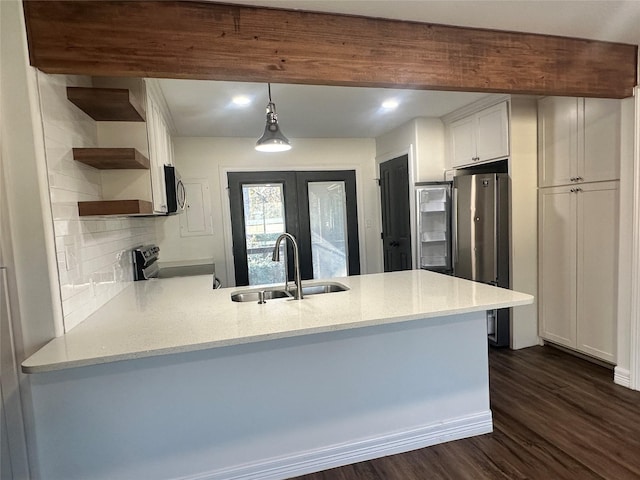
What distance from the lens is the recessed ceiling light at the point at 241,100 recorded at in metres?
3.00

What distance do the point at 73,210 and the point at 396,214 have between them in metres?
3.47

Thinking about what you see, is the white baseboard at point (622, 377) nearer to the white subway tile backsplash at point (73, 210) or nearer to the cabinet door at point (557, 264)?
the cabinet door at point (557, 264)

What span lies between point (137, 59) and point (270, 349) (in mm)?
1468

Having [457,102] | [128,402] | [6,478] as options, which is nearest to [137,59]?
[128,402]

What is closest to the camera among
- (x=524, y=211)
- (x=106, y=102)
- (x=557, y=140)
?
(x=106, y=102)

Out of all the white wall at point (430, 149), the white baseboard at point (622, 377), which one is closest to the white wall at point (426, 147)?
the white wall at point (430, 149)

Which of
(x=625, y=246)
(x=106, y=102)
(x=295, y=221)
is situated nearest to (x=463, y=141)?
(x=625, y=246)

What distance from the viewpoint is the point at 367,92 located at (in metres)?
2.97

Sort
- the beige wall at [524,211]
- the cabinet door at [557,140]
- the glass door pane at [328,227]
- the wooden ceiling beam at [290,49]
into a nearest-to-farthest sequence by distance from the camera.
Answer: the wooden ceiling beam at [290,49], the cabinet door at [557,140], the beige wall at [524,211], the glass door pane at [328,227]

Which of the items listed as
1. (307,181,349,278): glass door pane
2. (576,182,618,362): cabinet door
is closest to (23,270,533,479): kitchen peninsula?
(576,182,618,362): cabinet door

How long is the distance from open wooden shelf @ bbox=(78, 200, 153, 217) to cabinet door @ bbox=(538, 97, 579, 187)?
10.7 ft

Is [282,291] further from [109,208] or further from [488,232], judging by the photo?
[488,232]

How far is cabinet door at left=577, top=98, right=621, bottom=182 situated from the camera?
2.65 meters

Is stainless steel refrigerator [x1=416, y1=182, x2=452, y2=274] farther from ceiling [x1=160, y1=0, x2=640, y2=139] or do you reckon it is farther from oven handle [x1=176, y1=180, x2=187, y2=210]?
oven handle [x1=176, y1=180, x2=187, y2=210]
